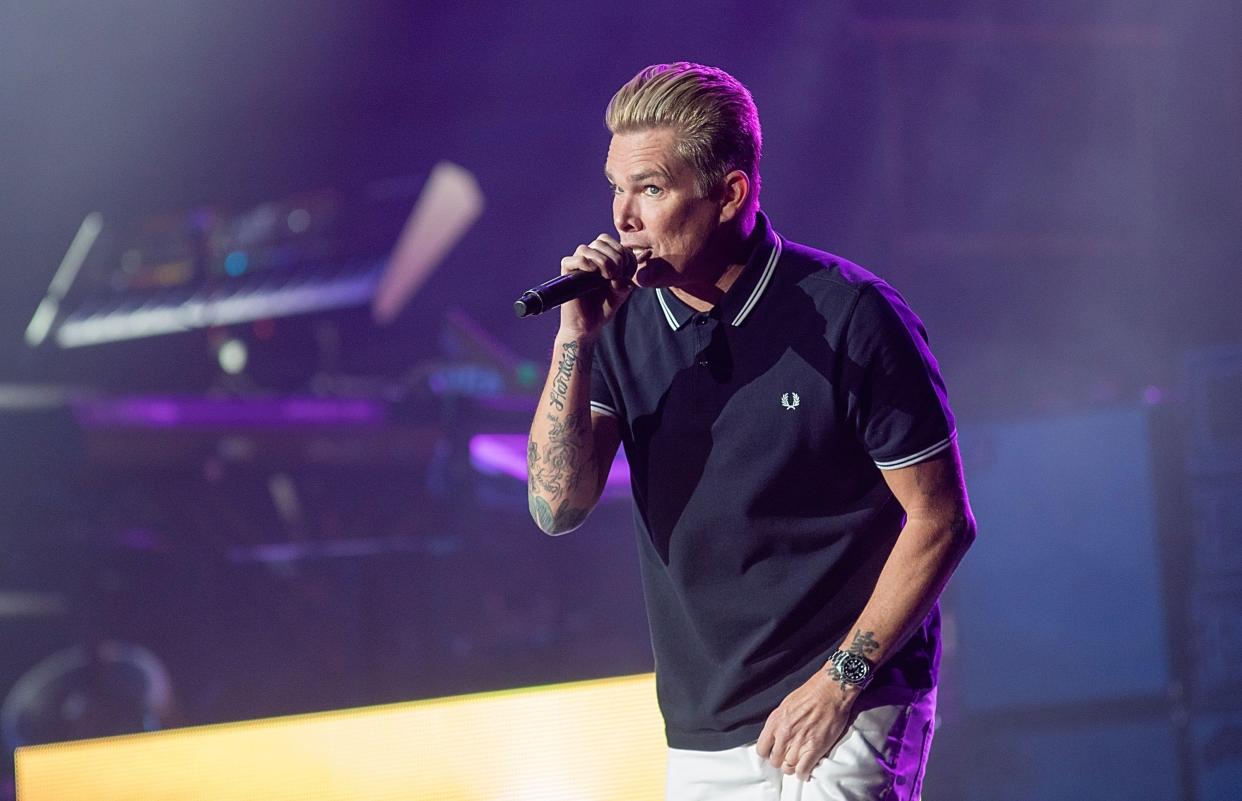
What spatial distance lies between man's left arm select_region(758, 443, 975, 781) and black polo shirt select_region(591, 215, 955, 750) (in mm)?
46

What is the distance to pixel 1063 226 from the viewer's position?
14.9 ft

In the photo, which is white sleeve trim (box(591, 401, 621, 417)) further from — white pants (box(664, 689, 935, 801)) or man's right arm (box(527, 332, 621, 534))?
white pants (box(664, 689, 935, 801))

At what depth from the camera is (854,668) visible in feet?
5.35

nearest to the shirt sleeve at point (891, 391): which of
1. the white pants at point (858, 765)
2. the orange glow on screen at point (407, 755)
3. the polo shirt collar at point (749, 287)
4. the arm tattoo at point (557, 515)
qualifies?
the polo shirt collar at point (749, 287)

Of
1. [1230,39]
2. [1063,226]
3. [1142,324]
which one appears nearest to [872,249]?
[1063,226]

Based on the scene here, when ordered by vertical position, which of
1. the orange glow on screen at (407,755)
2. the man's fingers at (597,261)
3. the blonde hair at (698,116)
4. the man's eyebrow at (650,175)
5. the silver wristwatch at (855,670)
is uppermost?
the blonde hair at (698,116)

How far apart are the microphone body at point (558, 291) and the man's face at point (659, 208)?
75 mm

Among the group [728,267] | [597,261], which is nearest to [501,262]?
[728,267]

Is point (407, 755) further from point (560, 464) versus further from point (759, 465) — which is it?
point (759, 465)

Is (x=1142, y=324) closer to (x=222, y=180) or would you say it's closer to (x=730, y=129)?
(x=730, y=129)

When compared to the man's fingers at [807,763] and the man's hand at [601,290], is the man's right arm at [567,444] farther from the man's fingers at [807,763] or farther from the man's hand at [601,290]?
the man's fingers at [807,763]

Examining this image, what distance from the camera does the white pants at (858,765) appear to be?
167 cm

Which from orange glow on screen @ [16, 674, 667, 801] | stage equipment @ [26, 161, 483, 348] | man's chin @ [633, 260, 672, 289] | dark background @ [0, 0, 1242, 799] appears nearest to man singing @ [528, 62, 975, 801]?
man's chin @ [633, 260, 672, 289]

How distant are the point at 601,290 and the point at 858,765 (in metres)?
0.82
